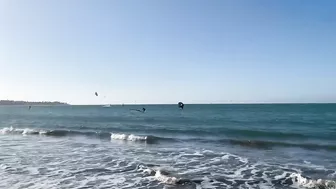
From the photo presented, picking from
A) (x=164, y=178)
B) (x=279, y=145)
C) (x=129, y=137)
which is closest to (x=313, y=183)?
(x=164, y=178)

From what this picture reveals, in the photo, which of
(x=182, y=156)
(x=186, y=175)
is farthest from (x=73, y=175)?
(x=182, y=156)

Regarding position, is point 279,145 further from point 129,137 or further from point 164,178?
point 164,178

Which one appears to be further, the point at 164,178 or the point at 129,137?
the point at 129,137

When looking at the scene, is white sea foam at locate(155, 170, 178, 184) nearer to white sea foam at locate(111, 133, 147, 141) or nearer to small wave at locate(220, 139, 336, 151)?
small wave at locate(220, 139, 336, 151)

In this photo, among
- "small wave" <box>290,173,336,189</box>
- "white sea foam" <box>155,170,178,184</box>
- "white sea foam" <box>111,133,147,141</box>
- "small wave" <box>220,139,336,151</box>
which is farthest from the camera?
"white sea foam" <box>111,133,147,141</box>

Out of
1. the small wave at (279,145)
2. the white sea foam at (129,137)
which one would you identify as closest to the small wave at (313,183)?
the small wave at (279,145)

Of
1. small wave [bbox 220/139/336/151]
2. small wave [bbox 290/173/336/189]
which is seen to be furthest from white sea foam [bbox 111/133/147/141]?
small wave [bbox 290/173/336/189]

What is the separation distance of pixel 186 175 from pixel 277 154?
32.0ft

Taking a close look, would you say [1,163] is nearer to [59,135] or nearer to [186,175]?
[186,175]

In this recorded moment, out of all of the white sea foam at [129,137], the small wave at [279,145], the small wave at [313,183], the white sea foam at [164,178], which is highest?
the white sea foam at [129,137]

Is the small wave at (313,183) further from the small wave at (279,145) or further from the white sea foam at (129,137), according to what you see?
the white sea foam at (129,137)

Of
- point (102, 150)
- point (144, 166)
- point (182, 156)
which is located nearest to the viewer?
point (144, 166)

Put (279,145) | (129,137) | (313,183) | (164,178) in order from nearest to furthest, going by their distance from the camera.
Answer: (313,183) < (164,178) < (279,145) < (129,137)

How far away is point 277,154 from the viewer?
75.5 feet
